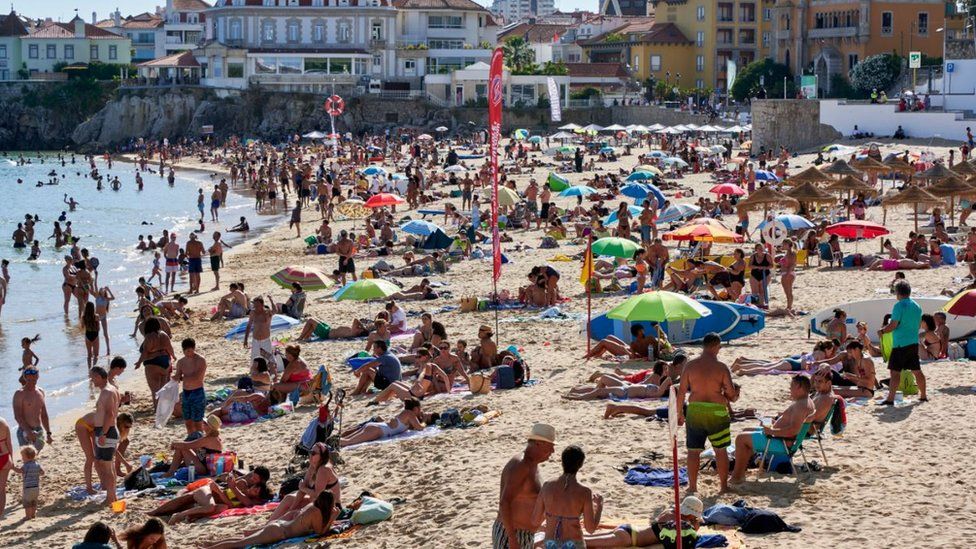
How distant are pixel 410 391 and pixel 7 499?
12.6 feet

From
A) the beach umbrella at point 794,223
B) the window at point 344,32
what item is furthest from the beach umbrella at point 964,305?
the window at point 344,32

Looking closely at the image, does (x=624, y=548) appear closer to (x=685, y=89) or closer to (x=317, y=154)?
(x=317, y=154)

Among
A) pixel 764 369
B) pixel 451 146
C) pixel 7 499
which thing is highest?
pixel 451 146

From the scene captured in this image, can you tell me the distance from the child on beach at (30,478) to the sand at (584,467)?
0.38 ft

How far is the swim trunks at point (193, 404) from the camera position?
1223 cm

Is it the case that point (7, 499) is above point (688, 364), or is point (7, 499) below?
below

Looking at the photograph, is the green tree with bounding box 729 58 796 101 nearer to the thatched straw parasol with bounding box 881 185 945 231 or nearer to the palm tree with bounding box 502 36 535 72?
the palm tree with bounding box 502 36 535 72

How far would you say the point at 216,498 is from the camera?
10.5 meters

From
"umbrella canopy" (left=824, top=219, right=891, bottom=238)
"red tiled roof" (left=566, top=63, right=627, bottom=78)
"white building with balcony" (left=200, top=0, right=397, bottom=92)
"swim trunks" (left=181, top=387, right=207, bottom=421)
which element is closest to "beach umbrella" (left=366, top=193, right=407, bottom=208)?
"umbrella canopy" (left=824, top=219, right=891, bottom=238)

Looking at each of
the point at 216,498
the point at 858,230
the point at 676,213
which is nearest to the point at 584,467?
the point at 216,498

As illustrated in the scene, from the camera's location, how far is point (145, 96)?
78875 mm

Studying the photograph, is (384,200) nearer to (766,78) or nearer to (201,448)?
(201,448)

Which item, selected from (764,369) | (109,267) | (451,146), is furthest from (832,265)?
(451,146)

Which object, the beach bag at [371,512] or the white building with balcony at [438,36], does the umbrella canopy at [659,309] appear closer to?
the beach bag at [371,512]
